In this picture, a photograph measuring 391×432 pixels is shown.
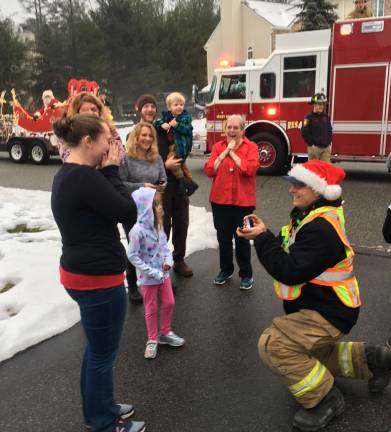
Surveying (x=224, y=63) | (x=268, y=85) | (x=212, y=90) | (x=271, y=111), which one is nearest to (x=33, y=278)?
(x=271, y=111)

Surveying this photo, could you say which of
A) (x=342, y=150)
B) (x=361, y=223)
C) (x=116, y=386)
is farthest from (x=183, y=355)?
(x=342, y=150)

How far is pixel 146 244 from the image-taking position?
3289mm

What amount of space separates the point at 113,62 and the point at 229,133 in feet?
115

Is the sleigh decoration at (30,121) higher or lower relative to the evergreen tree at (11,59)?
lower

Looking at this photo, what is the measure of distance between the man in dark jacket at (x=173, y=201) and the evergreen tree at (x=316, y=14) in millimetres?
23834

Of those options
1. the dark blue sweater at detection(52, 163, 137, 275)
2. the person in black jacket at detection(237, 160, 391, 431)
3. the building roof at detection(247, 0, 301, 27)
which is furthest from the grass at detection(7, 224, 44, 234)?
the building roof at detection(247, 0, 301, 27)

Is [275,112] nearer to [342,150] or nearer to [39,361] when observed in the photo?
[342,150]

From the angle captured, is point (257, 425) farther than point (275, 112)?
No

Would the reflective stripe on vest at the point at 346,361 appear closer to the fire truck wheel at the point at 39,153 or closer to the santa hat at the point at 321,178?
the santa hat at the point at 321,178

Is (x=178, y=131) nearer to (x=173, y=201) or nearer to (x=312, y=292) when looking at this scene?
(x=173, y=201)

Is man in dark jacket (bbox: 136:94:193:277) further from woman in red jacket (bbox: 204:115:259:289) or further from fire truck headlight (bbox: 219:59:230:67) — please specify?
fire truck headlight (bbox: 219:59:230:67)

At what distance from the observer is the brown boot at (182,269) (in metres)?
4.83

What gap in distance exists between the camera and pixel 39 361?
3.32m

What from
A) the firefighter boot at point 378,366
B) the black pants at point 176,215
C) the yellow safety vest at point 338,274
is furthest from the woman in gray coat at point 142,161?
the firefighter boot at point 378,366
